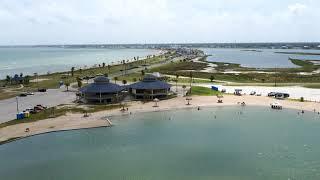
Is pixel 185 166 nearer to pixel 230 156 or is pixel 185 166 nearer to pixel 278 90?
pixel 230 156

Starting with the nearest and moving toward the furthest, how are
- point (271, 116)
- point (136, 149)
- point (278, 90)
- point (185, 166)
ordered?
point (185, 166), point (136, 149), point (271, 116), point (278, 90)

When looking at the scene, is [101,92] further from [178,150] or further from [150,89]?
[178,150]

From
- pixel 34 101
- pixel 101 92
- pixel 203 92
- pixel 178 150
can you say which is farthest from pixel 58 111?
pixel 203 92

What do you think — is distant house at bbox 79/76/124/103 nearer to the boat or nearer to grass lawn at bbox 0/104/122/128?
grass lawn at bbox 0/104/122/128

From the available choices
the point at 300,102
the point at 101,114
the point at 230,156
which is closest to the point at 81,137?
the point at 101,114

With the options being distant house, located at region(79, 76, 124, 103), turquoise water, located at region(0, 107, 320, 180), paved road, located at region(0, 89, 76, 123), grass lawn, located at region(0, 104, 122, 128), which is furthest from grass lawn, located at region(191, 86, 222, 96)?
paved road, located at region(0, 89, 76, 123)

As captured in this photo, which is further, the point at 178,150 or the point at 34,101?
the point at 34,101
